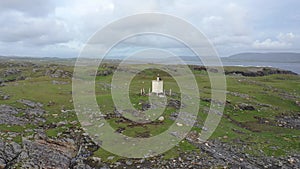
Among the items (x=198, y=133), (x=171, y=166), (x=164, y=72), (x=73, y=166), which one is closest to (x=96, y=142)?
(x=73, y=166)

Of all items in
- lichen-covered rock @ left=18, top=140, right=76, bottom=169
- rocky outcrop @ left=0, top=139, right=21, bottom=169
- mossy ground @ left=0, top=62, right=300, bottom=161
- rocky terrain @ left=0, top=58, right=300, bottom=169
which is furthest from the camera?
mossy ground @ left=0, top=62, right=300, bottom=161

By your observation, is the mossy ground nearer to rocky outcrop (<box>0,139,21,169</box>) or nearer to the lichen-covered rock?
rocky outcrop (<box>0,139,21,169</box>)

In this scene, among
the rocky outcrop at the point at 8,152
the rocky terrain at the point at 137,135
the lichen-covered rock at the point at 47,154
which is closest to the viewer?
the rocky outcrop at the point at 8,152

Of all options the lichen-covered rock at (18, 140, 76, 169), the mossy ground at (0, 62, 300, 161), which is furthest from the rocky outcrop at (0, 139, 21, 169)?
the mossy ground at (0, 62, 300, 161)

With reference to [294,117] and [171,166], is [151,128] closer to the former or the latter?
[171,166]

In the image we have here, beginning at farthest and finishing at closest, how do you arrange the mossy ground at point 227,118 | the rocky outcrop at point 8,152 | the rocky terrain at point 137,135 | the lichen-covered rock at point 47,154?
the mossy ground at point 227,118 < the rocky terrain at point 137,135 < the lichen-covered rock at point 47,154 < the rocky outcrop at point 8,152

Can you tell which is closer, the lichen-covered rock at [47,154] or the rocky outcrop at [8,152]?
the rocky outcrop at [8,152]

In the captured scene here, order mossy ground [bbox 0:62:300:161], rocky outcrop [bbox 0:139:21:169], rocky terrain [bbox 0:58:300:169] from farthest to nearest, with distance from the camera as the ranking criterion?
1. mossy ground [bbox 0:62:300:161]
2. rocky terrain [bbox 0:58:300:169]
3. rocky outcrop [bbox 0:139:21:169]

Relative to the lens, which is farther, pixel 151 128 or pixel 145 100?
pixel 145 100

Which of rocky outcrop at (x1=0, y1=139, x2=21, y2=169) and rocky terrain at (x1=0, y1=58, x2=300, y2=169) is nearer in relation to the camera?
rocky outcrop at (x1=0, y1=139, x2=21, y2=169)

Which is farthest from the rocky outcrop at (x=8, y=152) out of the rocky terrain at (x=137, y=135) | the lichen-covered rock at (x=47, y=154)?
the lichen-covered rock at (x=47, y=154)

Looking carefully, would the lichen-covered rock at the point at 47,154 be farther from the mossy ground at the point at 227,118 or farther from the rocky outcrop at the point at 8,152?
the mossy ground at the point at 227,118

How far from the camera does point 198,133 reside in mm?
32062

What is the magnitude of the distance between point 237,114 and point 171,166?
2190cm
